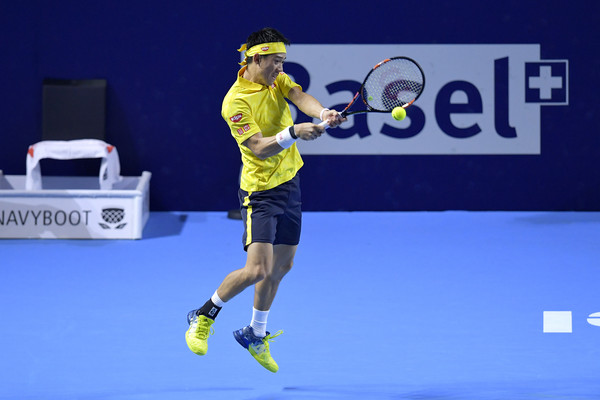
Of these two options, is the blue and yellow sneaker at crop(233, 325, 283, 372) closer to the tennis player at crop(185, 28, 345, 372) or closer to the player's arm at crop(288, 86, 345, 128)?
the tennis player at crop(185, 28, 345, 372)

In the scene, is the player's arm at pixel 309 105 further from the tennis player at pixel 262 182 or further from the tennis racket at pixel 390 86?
the tennis racket at pixel 390 86

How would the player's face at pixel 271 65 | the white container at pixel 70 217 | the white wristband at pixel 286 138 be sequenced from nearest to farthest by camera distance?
1. the white wristband at pixel 286 138
2. the player's face at pixel 271 65
3. the white container at pixel 70 217

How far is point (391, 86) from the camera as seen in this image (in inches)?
195

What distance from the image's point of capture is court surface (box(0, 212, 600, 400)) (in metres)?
4.63

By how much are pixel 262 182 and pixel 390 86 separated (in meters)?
0.85

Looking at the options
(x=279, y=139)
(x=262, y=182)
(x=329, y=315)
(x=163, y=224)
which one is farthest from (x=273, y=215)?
(x=163, y=224)

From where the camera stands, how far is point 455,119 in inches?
375

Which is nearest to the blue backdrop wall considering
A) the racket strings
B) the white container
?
the white container

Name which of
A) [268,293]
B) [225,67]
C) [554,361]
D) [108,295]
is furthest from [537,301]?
[225,67]

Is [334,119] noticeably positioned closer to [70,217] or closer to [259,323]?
[259,323]

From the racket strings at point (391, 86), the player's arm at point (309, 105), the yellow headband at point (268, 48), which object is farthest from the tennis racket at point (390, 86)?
the yellow headband at point (268, 48)

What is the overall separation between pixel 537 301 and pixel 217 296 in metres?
2.41

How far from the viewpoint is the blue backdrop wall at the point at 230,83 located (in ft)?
30.8

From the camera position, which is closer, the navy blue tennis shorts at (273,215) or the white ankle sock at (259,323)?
the navy blue tennis shorts at (273,215)
